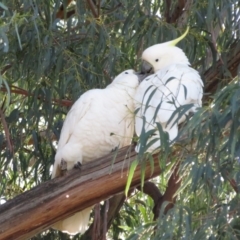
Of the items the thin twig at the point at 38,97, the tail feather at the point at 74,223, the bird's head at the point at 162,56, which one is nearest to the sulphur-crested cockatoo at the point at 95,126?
the tail feather at the point at 74,223

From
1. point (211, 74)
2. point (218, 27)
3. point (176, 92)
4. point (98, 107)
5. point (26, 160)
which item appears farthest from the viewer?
point (26, 160)

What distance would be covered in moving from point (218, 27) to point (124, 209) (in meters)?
1.04

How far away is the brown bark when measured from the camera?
8.54 feet

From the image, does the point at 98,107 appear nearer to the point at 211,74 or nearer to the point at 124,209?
the point at 211,74

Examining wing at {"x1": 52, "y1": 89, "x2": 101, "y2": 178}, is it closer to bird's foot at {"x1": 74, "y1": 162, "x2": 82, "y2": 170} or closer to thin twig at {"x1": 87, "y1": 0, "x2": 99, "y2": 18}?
bird's foot at {"x1": 74, "y1": 162, "x2": 82, "y2": 170}

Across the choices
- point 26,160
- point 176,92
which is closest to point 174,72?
point 176,92

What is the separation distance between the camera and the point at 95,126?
116 inches

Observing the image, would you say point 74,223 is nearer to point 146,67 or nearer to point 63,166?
point 63,166

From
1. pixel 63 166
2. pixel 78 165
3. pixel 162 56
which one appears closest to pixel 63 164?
pixel 63 166

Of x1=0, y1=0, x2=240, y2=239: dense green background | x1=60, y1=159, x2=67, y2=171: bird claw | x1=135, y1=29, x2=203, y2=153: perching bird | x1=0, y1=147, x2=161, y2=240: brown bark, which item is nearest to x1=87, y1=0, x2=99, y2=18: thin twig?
x1=0, y1=0, x2=240, y2=239: dense green background

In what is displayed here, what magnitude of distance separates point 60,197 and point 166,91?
1.65ft

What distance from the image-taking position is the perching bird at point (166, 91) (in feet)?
7.67

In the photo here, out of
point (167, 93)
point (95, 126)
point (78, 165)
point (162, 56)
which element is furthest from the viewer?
point (162, 56)

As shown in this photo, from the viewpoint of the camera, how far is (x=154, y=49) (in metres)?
3.08
